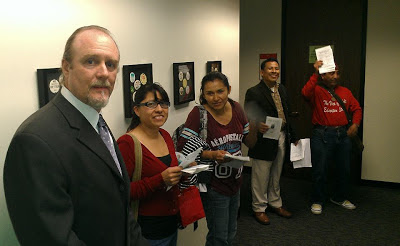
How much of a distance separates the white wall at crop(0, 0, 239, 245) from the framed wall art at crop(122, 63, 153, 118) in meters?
0.03

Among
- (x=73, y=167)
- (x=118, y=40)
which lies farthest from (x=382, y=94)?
(x=73, y=167)

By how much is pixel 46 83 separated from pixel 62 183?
60 centimetres

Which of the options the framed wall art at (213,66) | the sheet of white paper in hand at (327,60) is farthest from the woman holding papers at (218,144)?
the sheet of white paper in hand at (327,60)

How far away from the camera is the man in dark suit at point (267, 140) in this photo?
344 centimetres

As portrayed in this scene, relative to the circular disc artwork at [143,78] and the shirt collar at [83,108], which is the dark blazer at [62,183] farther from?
the circular disc artwork at [143,78]

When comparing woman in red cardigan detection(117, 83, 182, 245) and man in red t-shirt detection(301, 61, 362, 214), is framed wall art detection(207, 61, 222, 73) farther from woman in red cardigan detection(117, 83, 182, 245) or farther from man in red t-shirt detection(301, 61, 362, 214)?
woman in red cardigan detection(117, 83, 182, 245)

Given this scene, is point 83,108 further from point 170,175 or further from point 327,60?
point 327,60

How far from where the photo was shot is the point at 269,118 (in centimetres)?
329

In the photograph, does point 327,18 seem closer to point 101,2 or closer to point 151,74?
point 151,74

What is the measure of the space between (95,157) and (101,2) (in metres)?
0.97

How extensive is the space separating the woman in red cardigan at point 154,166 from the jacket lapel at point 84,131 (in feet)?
1.75

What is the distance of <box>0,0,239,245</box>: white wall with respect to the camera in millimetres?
1364

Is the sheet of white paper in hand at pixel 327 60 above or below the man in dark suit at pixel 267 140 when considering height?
above

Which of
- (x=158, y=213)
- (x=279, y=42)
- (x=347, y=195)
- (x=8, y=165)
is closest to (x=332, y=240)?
(x=347, y=195)
